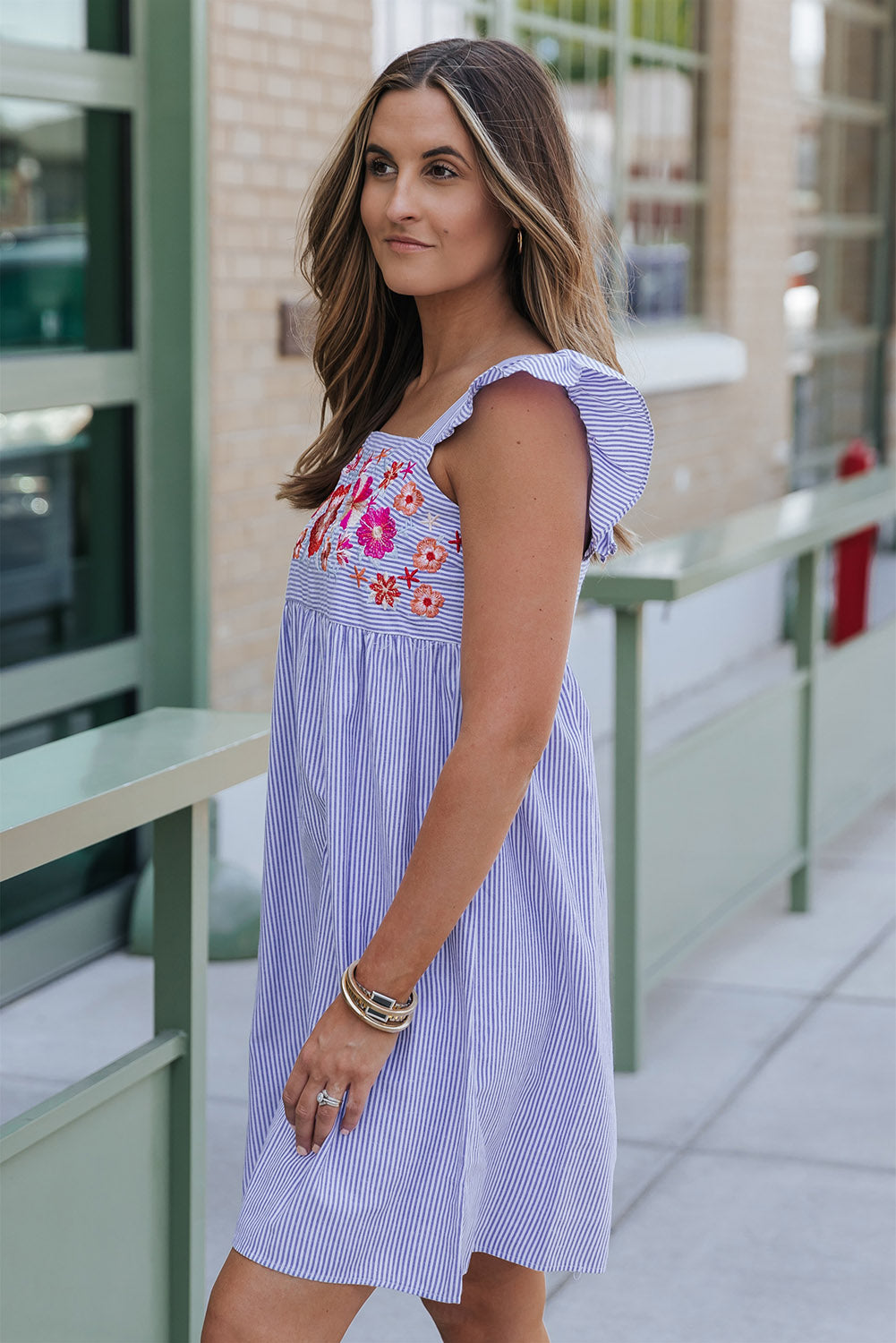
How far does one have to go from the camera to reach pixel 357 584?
1.84 m

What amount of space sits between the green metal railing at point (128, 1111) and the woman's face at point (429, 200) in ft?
2.16

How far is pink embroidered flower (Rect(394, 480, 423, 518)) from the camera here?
1816 millimetres

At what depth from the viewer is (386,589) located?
6.00 feet

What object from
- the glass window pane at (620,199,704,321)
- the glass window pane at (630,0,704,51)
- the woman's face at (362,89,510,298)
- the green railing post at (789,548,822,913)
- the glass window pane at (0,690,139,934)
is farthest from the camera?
the glass window pane at (620,199,704,321)

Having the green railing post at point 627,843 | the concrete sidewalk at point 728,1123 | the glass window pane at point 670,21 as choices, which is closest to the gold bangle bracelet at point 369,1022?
the concrete sidewalk at point 728,1123

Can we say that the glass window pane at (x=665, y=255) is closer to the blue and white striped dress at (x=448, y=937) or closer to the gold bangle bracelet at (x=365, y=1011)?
the blue and white striped dress at (x=448, y=937)

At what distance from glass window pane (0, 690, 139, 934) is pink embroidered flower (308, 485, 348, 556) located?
271 centimetres

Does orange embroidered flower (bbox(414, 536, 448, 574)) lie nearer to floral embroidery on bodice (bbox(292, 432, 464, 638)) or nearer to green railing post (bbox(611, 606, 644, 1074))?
floral embroidery on bodice (bbox(292, 432, 464, 638))

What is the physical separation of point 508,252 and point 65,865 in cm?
323

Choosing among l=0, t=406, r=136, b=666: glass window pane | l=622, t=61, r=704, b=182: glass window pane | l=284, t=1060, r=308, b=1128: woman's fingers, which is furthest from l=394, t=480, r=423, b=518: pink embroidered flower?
l=622, t=61, r=704, b=182: glass window pane

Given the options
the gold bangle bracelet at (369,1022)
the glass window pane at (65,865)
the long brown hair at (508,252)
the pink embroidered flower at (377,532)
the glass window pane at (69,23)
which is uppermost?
the glass window pane at (69,23)

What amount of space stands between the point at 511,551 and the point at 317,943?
1.59ft

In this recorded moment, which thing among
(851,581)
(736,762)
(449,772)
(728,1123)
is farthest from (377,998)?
(851,581)

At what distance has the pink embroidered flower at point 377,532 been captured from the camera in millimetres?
1826
